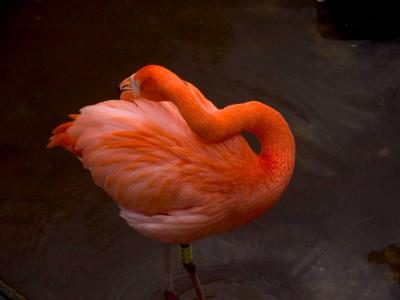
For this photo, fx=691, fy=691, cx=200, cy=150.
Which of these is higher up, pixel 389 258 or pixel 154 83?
pixel 154 83

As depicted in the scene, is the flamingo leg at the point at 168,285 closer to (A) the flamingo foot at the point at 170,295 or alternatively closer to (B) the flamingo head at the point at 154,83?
(A) the flamingo foot at the point at 170,295

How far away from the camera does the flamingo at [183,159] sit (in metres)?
3.31

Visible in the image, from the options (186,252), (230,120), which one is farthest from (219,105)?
(230,120)

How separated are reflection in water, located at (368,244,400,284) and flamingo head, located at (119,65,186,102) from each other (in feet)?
5.51

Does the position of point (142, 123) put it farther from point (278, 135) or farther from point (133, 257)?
point (133, 257)

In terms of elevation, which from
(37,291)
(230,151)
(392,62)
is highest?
(230,151)

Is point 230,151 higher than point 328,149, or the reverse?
point 230,151

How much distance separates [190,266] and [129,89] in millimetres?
1057

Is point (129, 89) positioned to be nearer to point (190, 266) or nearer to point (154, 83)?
point (154, 83)

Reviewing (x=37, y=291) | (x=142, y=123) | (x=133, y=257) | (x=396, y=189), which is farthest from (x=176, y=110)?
(x=396, y=189)

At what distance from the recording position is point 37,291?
4121mm

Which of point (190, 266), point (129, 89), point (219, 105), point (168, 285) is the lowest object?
point (168, 285)

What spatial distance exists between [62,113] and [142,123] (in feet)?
6.01

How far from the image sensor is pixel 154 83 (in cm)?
337
